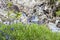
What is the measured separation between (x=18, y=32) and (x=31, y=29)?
39 centimetres

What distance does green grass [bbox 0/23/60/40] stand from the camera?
14.2 ft

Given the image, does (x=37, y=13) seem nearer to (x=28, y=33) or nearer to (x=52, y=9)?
(x=52, y=9)

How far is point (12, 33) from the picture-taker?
436 centimetres

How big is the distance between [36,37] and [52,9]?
616 cm

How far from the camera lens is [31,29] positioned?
15.5 feet

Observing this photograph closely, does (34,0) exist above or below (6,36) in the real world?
below

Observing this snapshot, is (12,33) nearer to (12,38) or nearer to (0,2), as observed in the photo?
(12,38)

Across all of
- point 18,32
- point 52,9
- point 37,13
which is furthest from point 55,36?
point 52,9

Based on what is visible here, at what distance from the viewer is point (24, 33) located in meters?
4.45

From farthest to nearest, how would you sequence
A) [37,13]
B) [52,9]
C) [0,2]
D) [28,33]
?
[52,9]
[37,13]
[0,2]
[28,33]

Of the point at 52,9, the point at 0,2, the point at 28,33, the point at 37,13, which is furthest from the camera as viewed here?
the point at 52,9

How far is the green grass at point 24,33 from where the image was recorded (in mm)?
4318

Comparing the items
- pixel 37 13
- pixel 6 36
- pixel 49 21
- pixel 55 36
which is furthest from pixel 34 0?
pixel 6 36

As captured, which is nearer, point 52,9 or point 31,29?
point 31,29
